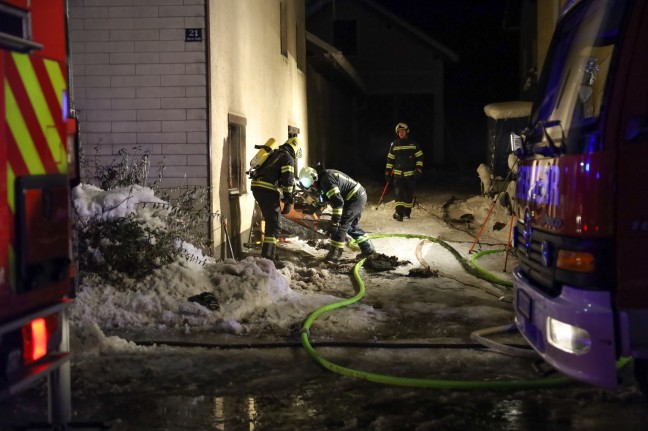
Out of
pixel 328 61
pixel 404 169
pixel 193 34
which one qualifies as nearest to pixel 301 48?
pixel 328 61

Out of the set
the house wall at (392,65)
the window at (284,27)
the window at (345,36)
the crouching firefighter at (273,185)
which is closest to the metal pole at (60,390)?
the crouching firefighter at (273,185)

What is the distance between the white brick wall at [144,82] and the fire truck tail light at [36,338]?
6.04 meters

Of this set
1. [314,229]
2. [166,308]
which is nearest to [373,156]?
[314,229]

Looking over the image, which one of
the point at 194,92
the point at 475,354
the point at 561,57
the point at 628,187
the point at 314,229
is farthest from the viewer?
the point at 314,229

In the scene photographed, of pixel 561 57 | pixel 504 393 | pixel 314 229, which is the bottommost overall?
pixel 504 393

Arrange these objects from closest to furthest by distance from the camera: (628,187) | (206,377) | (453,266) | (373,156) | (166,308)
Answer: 1. (628,187)
2. (206,377)
3. (166,308)
4. (453,266)
5. (373,156)

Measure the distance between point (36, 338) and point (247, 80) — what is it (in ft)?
28.9

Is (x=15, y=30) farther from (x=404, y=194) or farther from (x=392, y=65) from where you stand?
(x=392, y=65)

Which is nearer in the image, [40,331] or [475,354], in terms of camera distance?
[40,331]

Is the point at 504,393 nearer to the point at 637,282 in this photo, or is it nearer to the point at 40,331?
the point at 637,282

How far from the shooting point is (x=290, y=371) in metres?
5.15

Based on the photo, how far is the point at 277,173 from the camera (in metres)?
10.1

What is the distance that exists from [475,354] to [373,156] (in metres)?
25.9

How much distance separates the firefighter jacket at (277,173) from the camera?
1003cm
